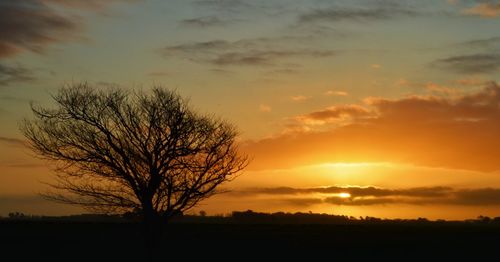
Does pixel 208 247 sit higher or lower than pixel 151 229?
lower

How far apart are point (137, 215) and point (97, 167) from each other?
12.6ft

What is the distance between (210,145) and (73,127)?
841cm

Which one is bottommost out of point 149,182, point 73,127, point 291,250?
point 291,250

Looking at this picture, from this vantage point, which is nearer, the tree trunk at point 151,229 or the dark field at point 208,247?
the tree trunk at point 151,229

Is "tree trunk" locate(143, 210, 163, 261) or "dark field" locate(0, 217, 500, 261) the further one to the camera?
"dark field" locate(0, 217, 500, 261)

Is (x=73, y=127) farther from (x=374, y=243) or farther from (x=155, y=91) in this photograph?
(x=374, y=243)

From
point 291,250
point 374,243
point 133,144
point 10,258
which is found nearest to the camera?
point 133,144

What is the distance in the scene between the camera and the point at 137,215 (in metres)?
39.4

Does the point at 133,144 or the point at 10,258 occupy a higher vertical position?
the point at 133,144

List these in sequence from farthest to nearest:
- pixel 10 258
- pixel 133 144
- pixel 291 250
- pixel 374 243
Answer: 1. pixel 374 243
2. pixel 291 250
3. pixel 10 258
4. pixel 133 144

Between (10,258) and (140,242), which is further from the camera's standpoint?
(140,242)

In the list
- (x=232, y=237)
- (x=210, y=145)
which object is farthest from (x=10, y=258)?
(x=232, y=237)

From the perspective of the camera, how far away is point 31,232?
68375mm

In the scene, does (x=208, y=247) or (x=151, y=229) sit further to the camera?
(x=208, y=247)
